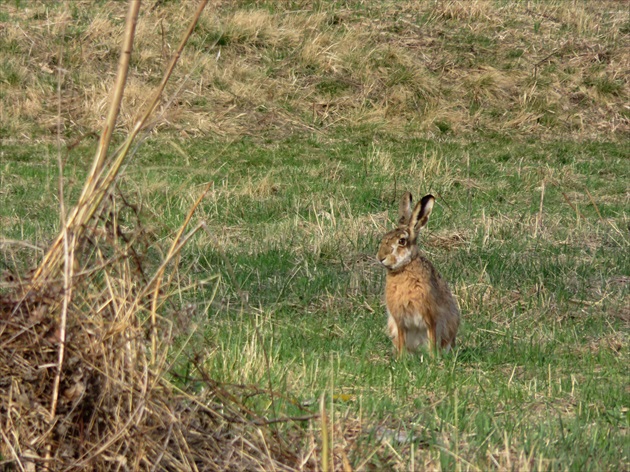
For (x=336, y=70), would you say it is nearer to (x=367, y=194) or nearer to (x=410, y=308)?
(x=367, y=194)

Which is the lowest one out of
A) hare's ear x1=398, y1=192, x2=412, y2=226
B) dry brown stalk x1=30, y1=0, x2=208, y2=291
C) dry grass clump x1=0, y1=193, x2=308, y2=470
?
hare's ear x1=398, y1=192, x2=412, y2=226

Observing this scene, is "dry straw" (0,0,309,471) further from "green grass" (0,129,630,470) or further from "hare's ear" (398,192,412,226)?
"hare's ear" (398,192,412,226)

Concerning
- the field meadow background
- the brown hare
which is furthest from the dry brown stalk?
the brown hare

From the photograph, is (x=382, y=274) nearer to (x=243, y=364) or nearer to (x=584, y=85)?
(x=243, y=364)

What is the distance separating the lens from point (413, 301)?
6.44 m

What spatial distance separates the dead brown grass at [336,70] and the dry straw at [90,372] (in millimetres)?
9936

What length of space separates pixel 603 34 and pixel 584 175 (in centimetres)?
584

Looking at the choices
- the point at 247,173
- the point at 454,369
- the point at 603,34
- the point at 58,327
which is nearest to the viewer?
the point at 58,327

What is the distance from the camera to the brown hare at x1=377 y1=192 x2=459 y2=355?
642cm

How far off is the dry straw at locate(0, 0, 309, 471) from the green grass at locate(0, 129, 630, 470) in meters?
0.40

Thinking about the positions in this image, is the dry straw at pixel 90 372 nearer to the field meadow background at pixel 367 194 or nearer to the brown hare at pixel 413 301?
the field meadow background at pixel 367 194

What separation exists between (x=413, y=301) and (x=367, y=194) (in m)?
4.90

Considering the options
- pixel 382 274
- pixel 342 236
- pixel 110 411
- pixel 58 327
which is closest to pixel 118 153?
pixel 58 327

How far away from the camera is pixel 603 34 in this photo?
59.1 feet
